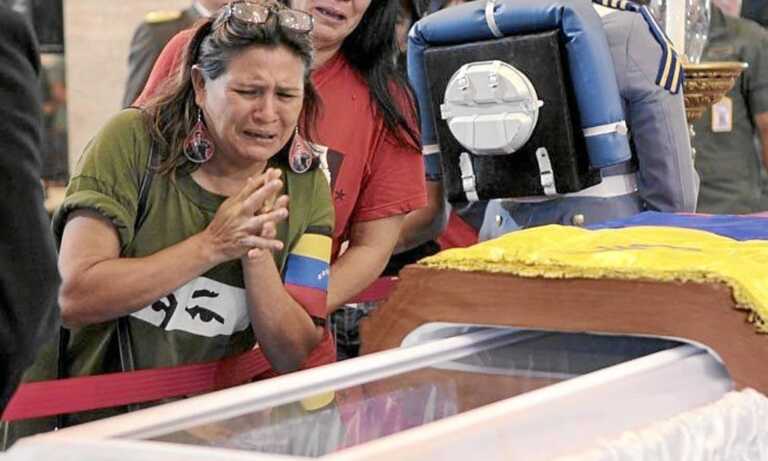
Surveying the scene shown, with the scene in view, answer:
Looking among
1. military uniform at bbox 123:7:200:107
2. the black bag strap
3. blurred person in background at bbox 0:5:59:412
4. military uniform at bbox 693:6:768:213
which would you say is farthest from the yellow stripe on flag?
Result: military uniform at bbox 693:6:768:213

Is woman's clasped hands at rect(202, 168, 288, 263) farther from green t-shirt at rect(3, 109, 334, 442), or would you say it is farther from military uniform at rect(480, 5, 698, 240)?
military uniform at rect(480, 5, 698, 240)

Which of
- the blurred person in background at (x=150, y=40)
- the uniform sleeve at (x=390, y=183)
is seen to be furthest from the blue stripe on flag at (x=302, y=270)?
the blurred person in background at (x=150, y=40)

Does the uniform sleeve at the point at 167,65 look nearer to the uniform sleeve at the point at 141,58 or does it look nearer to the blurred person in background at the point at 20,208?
the uniform sleeve at the point at 141,58

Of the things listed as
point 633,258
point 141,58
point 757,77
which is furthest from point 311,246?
point 757,77

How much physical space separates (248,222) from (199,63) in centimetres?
28

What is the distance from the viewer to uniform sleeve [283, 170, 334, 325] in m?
2.16

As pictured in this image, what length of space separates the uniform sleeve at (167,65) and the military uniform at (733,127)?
3.28 m

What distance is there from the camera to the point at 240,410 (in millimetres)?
1433

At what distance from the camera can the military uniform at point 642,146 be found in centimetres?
299

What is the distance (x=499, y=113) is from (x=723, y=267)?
132 centimetres

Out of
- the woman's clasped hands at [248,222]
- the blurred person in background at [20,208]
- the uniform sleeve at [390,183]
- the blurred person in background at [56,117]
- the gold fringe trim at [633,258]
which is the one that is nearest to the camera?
the blurred person in background at [20,208]

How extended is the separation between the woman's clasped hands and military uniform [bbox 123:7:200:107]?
1217mm

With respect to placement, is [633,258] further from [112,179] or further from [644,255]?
[112,179]

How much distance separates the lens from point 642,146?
303 centimetres
